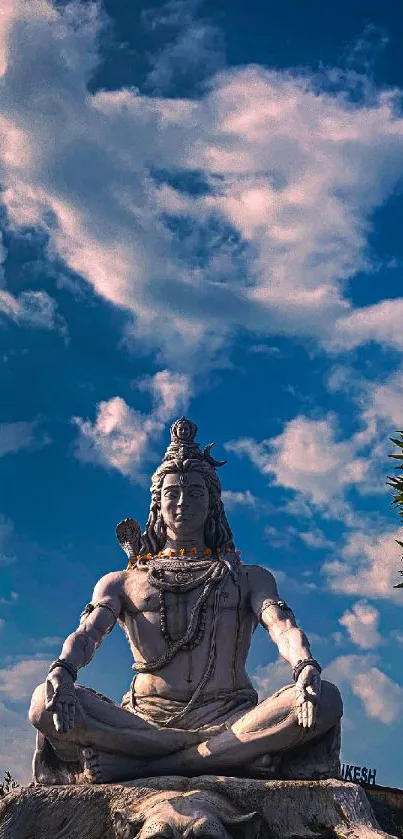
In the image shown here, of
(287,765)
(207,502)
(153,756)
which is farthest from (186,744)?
(207,502)

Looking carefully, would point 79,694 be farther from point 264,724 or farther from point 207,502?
point 207,502

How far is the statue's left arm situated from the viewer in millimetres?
8609

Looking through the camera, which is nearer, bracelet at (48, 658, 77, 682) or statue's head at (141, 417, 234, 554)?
bracelet at (48, 658, 77, 682)

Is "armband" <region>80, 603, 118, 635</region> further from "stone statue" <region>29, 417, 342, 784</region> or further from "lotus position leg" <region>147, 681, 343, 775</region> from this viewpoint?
"lotus position leg" <region>147, 681, 343, 775</region>

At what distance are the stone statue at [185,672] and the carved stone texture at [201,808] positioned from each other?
428 millimetres

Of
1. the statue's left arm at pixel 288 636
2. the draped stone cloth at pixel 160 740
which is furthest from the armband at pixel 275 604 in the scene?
the draped stone cloth at pixel 160 740

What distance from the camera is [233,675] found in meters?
9.91

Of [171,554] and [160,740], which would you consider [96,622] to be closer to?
[171,554]

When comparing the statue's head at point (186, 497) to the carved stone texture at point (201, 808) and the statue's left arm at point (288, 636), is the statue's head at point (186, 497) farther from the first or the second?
the carved stone texture at point (201, 808)

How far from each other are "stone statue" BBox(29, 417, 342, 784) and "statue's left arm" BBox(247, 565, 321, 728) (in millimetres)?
12

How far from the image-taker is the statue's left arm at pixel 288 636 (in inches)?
339

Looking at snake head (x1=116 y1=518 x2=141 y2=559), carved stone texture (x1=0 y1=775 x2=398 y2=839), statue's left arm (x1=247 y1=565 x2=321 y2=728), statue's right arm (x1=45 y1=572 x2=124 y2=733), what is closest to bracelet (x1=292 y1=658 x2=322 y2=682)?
statue's left arm (x1=247 y1=565 x2=321 y2=728)

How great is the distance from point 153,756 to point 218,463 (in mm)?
3426

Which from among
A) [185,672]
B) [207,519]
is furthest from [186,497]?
[185,672]
